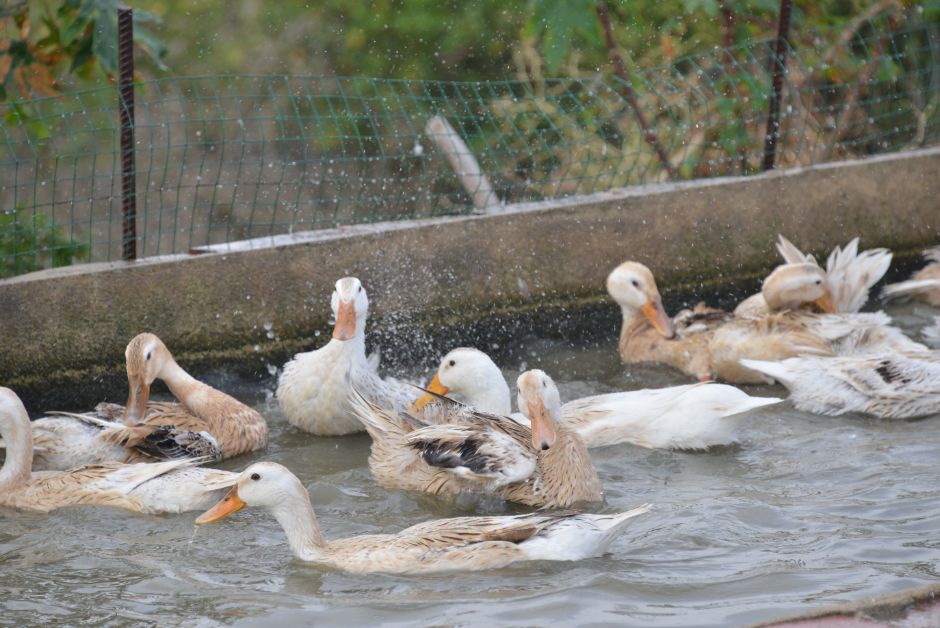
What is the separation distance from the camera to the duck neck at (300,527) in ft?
17.5

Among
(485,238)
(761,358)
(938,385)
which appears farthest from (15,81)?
(938,385)

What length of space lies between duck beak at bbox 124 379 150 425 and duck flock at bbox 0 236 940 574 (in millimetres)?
11

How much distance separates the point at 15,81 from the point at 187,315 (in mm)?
1784

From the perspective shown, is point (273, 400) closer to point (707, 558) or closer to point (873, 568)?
point (707, 558)

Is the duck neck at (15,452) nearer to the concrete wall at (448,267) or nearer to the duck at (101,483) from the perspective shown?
the duck at (101,483)

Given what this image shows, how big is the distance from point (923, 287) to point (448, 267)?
10.8 feet

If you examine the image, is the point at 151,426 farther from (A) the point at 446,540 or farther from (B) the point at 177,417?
(A) the point at 446,540

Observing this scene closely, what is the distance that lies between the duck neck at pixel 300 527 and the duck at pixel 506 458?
841 millimetres

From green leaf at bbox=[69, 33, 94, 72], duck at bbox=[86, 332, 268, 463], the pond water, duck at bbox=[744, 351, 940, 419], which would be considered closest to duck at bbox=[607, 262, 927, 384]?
duck at bbox=[744, 351, 940, 419]

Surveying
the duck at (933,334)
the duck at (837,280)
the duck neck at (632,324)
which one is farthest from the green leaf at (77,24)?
the duck at (933,334)

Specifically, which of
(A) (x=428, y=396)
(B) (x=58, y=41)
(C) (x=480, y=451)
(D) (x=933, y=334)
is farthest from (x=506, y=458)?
(B) (x=58, y=41)

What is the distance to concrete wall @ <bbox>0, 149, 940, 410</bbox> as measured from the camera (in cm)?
734

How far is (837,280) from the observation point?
8266 millimetres

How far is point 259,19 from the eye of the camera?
13773 mm
